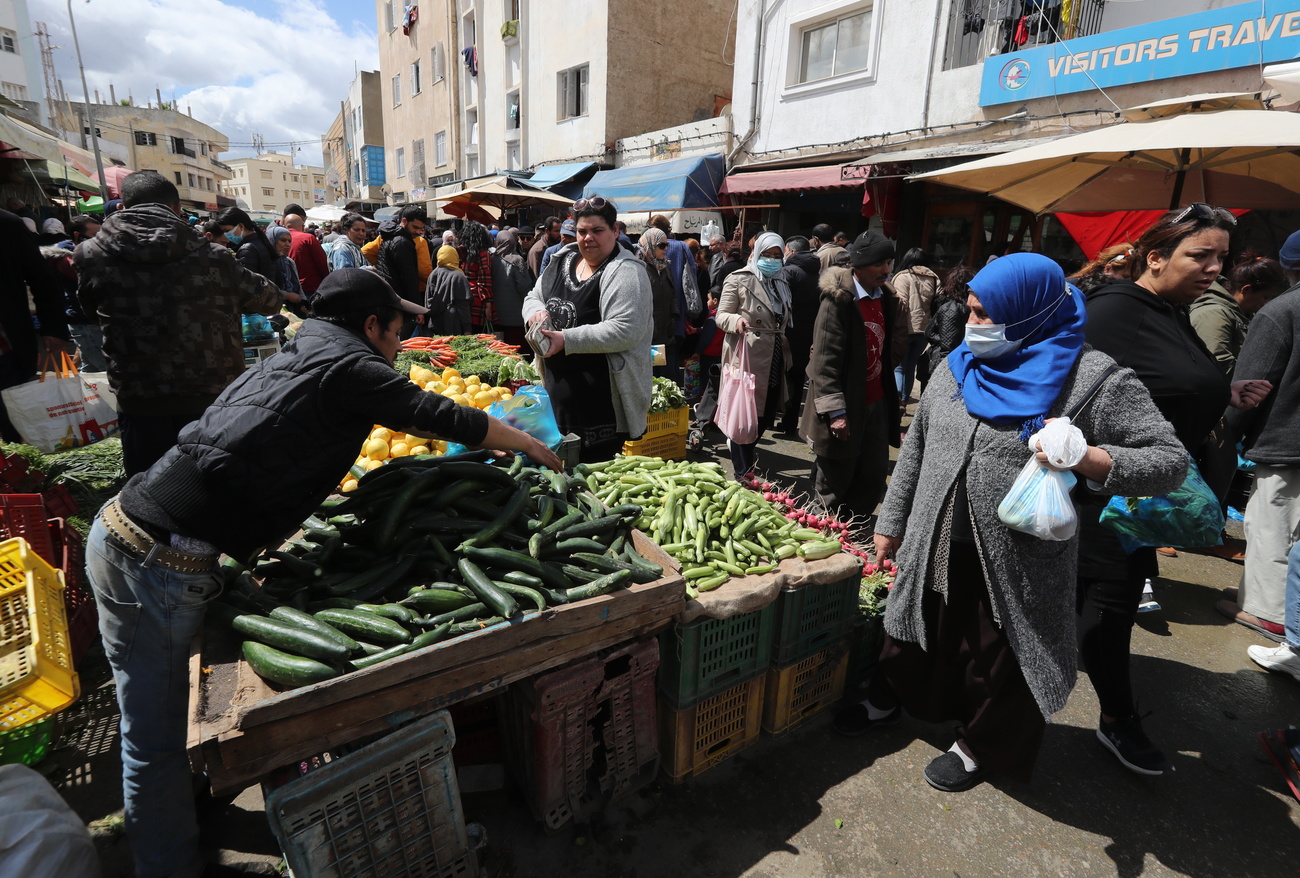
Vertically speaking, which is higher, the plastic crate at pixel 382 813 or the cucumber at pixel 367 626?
the cucumber at pixel 367 626

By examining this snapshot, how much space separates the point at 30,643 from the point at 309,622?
1568 mm

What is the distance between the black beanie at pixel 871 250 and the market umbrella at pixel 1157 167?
1005 mm

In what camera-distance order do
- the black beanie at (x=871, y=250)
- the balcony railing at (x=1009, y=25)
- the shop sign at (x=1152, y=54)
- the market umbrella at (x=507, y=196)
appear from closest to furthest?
the black beanie at (x=871, y=250) < the shop sign at (x=1152, y=54) < the balcony railing at (x=1009, y=25) < the market umbrella at (x=507, y=196)

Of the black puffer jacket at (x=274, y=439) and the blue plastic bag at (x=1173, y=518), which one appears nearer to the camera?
the black puffer jacket at (x=274, y=439)

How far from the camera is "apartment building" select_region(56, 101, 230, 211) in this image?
→ 5762 centimetres

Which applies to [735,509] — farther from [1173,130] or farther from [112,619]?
[1173,130]

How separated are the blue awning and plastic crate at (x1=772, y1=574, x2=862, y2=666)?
39.3 ft

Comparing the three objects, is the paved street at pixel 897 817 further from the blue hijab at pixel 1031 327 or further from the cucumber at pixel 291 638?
the blue hijab at pixel 1031 327

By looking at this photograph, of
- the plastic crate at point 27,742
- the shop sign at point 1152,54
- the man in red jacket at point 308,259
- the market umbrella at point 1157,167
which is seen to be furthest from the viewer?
the man in red jacket at point 308,259

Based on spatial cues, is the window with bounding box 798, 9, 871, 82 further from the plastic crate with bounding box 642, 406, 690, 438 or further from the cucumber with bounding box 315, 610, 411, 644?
the cucumber with bounding box 315, 610, 411, 644

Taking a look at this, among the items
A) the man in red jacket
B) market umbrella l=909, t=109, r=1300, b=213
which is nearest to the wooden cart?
market umbrella l=909, t=109, r=1300, b=213

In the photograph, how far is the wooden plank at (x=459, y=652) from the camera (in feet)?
5.68

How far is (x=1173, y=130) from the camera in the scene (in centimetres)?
403

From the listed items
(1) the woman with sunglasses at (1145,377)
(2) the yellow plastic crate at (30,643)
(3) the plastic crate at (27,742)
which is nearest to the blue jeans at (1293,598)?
(1) the woman with sunglasses at (1145,377)
